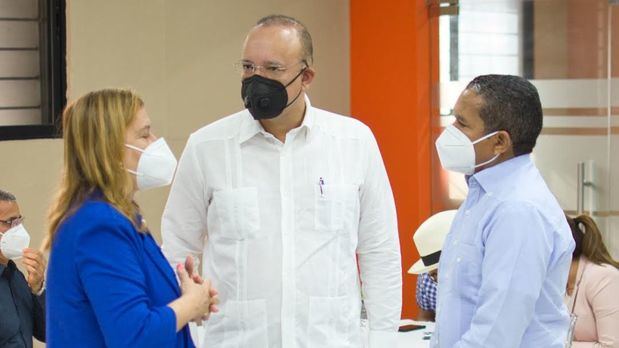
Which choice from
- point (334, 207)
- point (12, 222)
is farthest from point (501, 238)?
point (12, 222)

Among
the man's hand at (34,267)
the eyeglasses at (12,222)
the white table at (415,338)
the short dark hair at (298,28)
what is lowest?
the white table at (415,338)

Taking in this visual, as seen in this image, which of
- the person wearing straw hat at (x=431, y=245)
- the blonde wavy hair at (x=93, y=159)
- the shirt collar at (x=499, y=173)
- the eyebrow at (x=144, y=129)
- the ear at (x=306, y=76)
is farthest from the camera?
the person wearing straw hat at (x=431, y=245)

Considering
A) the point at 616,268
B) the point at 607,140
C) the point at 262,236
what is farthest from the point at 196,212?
the point at 607,140

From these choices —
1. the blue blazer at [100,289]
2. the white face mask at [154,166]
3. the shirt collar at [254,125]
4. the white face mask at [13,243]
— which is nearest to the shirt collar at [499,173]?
the shirt collar at [254,125]

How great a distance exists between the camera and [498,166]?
258cm

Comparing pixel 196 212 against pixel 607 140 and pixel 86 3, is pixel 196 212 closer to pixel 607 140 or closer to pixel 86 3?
pixel 86 3

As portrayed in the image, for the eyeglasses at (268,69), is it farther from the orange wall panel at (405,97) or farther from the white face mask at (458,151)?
the orange wall panel at (405,97)

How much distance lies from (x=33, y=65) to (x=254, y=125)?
2.11 metres

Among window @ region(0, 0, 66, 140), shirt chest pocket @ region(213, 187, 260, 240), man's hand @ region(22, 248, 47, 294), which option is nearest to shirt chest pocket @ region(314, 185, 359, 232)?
shirt chest pocket @ region(213, 187, 260, 240)

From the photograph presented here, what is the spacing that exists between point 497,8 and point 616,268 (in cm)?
→ 228

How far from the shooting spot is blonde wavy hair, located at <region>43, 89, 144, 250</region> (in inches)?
86.6

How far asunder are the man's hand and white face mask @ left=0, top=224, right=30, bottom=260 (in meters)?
0.03

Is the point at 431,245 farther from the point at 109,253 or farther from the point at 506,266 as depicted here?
the point at 109,253

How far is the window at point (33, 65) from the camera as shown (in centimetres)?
457
